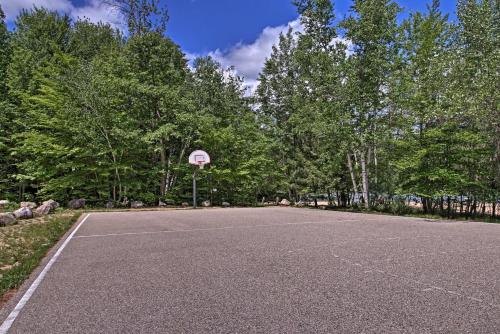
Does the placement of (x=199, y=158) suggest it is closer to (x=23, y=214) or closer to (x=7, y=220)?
(x=23, y=214)

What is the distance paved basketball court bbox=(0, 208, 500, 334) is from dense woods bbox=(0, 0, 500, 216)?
9311mm

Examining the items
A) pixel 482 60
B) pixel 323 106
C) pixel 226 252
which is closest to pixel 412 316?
pixel 226 252

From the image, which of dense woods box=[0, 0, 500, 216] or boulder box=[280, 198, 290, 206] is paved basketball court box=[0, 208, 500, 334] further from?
boulder box=[280, 198, 290, 206]

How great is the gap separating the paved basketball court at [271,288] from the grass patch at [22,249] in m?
0.39

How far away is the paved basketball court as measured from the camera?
3057 millimetres

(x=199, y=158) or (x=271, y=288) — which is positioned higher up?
(x=199, y=158)

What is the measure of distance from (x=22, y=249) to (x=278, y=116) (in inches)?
889

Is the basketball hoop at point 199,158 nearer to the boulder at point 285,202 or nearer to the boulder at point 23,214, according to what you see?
the boulder at point 285,202

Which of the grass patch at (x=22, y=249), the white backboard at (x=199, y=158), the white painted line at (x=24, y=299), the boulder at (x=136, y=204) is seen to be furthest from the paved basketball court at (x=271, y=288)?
the white backboard at (x=199, y=158)

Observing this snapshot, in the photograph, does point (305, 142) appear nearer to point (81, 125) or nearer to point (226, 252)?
point (81, 125)

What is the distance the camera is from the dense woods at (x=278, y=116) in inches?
591

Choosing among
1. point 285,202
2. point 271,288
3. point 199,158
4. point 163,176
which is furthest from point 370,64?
point 271,288

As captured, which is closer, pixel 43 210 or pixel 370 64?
pixel 43 210

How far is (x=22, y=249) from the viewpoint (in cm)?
719
